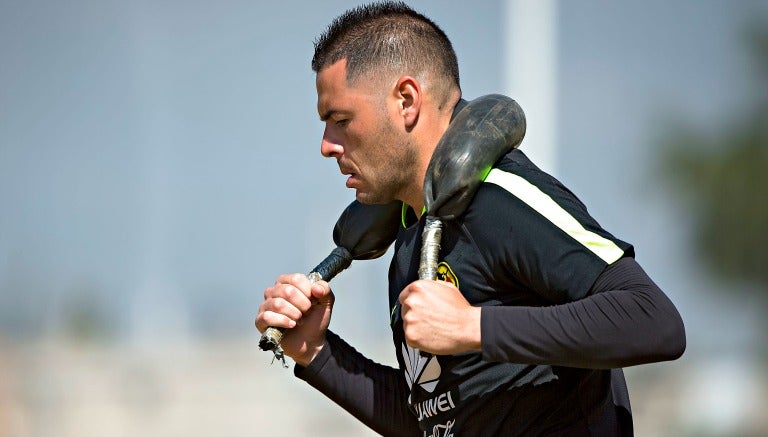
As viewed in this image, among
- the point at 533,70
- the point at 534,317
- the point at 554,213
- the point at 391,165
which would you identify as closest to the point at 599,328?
the point at 534,317

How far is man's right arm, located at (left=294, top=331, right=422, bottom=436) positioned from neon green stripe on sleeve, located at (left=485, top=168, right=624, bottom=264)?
89 centimetres

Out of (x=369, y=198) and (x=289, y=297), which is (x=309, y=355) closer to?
(x=289, y=297)

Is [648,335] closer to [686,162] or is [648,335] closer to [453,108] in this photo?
[453,108]

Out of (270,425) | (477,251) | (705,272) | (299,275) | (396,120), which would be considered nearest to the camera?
(477,251)

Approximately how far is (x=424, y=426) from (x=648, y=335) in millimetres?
834

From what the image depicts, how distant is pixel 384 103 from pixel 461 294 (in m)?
0.60

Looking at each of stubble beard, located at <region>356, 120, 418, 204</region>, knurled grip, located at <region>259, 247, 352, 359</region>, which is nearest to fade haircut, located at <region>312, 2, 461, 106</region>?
stubble beard, located at <region>356, 120, 418, 204</region>

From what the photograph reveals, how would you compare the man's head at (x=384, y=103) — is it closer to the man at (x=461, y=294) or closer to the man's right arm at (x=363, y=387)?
the man at (x=461, y=294)

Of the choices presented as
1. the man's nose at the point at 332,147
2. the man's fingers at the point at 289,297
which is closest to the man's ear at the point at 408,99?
the man's nose at the point at 332,147

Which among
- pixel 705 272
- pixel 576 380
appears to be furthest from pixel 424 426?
pixel 705 272

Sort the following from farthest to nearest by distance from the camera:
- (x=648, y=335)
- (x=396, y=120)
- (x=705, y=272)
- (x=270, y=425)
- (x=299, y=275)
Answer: (x=270, y=425) < (x=705, y=272) < (x=299, y=275) < (x=396, y=120) < (x=648, y=335)

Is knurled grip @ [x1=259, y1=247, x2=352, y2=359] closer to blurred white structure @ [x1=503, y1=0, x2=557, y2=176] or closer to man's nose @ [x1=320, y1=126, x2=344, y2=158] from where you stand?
man's nose @ [x1=320, y1=126, x2=344, y2=158]

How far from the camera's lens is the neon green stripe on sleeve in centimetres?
241

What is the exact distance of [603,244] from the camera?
7.93 ft
